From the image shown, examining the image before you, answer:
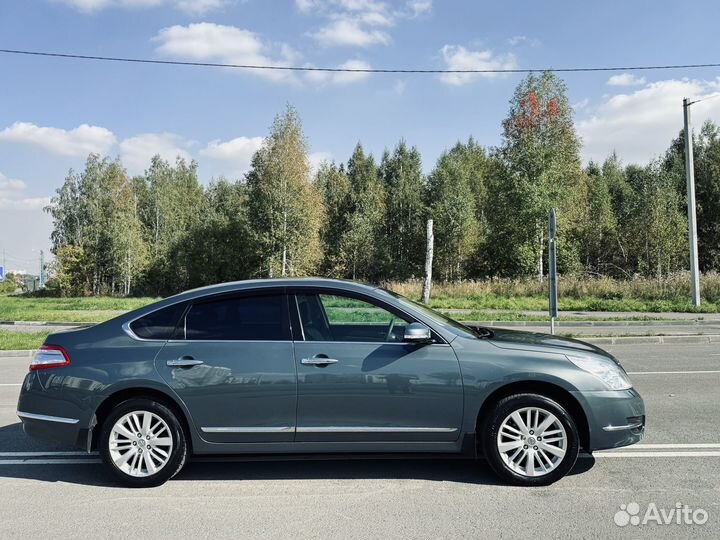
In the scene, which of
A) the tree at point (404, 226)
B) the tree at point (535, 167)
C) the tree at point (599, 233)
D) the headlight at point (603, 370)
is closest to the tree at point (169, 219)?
the tree at point (404, 226)

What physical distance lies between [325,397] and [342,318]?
81 centimetres

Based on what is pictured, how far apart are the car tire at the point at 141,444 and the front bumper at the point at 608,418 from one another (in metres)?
3.16

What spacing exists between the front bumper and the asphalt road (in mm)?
340

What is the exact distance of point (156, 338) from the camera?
15.0 feet

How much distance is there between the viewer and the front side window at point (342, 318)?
4.55 m

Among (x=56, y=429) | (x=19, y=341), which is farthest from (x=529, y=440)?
(x=19, y=341)

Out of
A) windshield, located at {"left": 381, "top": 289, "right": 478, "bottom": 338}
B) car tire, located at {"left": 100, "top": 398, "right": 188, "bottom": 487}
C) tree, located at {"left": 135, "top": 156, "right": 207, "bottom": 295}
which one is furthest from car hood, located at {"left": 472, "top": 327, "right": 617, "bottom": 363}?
tree, located at {"left": 135, "top": 156, "right": 207, "bottom": 295}

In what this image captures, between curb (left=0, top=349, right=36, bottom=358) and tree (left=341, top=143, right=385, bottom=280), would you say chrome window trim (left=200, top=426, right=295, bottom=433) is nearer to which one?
curb (left=0, top=349, right=36, bottom=358)

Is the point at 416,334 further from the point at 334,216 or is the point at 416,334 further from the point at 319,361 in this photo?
the point at 334,216

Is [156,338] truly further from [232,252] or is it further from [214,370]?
[232,252]

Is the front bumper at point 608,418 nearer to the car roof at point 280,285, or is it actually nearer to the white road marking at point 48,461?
the car roof at point 280,285

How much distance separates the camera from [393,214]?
5666 centimetres

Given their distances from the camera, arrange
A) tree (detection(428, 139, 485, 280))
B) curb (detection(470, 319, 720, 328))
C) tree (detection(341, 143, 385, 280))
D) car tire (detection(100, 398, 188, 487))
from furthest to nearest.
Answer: tree (detection(341, 143, 385, 280)) → tree (detection(428, 139, 485, 280)) → curb (detection(470, 319, 720, 328)) → car tire (detection(100, 398, 188, 487))

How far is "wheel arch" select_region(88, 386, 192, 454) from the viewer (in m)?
4.45
